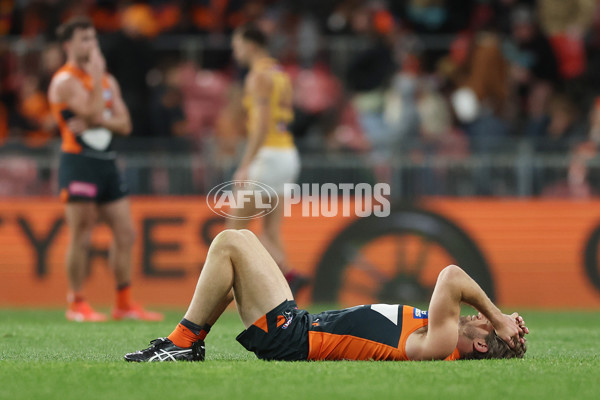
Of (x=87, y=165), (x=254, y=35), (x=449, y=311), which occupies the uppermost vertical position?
(x=254, y=35)

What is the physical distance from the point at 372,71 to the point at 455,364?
9823 mm

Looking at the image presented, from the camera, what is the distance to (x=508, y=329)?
20.4ft

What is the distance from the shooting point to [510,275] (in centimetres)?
1311

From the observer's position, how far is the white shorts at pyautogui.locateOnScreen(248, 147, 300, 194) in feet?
37.1

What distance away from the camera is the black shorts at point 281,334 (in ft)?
20.3

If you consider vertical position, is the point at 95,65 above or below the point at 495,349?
above

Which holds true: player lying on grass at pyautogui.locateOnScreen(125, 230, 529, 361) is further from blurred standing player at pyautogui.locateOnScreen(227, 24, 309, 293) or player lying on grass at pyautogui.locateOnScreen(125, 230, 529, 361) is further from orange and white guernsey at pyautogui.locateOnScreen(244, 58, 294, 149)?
orange and white guernsey at pyautogui.locateOnScreen(244, 58, 294, 149)

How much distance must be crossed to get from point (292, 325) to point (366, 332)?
0.42m

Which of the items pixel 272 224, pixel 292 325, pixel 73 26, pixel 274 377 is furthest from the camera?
pixel 272 224

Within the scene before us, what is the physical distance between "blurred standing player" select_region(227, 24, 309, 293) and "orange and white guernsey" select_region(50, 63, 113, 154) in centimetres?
151

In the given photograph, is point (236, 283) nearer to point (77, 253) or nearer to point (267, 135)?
point (77, 253)

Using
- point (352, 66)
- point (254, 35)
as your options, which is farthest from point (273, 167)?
point (352, 66)

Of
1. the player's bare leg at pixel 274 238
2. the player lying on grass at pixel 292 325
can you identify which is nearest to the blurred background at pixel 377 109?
the player's bare leg at pixel 274 238

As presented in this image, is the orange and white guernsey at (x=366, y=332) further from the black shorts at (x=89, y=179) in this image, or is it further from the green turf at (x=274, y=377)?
the black shorts at (x=89, y=179)
